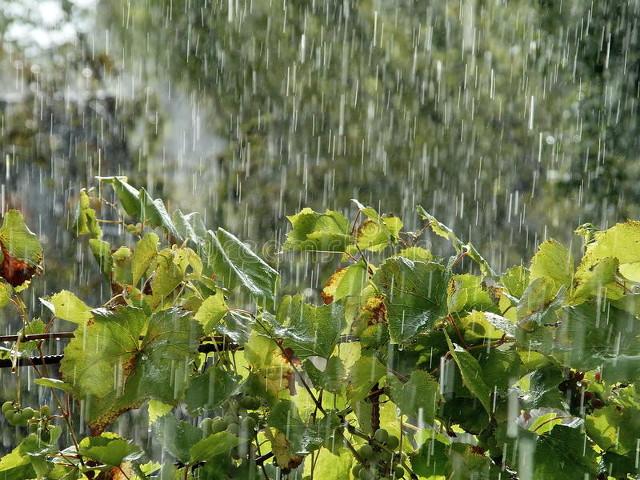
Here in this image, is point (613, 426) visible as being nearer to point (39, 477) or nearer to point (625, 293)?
point (625, 293)

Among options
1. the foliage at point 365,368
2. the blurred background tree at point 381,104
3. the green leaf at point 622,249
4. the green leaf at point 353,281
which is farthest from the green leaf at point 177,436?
the blurred background tree at point 381,104

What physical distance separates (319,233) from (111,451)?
7.2 inches

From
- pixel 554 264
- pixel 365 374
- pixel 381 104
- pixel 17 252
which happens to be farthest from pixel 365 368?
pixel 381 104

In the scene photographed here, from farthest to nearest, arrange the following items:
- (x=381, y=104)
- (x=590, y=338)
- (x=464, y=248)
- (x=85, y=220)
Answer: (x=381, y=104), (x=85, y=220), (x=464, y=248), (x=590, y=338)

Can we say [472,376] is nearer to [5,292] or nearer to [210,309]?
[210,309]

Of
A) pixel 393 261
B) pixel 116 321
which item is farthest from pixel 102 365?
pixel 393 261

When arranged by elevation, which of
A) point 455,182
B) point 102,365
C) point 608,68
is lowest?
point 455,182

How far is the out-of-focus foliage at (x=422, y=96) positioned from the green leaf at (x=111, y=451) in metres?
4.49

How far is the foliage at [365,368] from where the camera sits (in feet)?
1.15

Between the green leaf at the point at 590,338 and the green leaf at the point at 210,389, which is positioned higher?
the green leaf at the point at 590,338

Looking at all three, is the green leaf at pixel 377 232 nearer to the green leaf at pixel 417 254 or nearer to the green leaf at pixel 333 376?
the green leaf at pixel 417 254

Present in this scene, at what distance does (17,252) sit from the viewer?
455mm

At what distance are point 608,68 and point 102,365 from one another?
5.24 meters

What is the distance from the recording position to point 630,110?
192 inches
